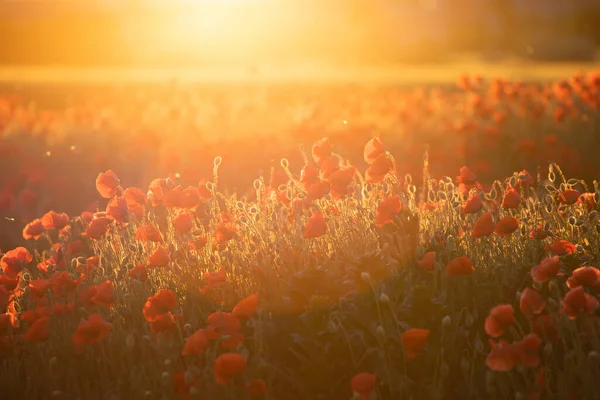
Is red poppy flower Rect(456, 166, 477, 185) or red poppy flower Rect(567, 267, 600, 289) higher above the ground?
red poppy flower Rect(456, 166, 477, 185)

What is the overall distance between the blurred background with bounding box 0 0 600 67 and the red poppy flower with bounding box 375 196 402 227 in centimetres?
2516

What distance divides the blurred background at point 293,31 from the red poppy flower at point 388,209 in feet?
82.5

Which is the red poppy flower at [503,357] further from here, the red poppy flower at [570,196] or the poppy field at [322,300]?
the red poppy flower at [570,196]

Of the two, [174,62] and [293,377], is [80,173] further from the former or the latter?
[174,62]

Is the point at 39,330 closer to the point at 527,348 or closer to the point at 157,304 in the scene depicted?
the point at 157,304

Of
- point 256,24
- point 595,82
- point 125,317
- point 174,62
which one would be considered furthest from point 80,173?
point 256,24

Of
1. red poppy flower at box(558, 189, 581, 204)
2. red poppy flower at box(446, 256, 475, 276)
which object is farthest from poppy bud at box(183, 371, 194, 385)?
red poppy flower at box(558, 189, 581, 204)

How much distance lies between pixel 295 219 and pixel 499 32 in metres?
39.7

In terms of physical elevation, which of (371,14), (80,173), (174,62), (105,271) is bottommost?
(105,271)

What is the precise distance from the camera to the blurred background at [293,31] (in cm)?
3412

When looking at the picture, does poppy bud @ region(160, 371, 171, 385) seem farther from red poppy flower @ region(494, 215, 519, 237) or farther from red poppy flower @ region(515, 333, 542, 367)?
red poppy flower @ region(494, 215, 519, 237)

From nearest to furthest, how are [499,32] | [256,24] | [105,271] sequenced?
1. [105,271]
2. [499,32]
3. [256,24]

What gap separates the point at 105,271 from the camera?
466cm

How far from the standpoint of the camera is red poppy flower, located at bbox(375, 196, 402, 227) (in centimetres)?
362
